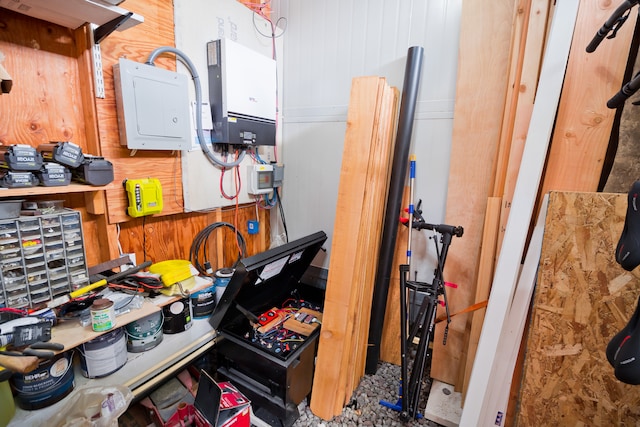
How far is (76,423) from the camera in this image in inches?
36.4

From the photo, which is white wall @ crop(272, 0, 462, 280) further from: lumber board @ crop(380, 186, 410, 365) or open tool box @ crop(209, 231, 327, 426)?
open tool box @ crop(209, 231, 327, 426)

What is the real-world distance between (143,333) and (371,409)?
129cm

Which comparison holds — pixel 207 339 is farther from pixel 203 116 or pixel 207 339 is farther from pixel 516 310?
pixel 516 310

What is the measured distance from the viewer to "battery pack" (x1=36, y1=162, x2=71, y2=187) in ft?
3.27

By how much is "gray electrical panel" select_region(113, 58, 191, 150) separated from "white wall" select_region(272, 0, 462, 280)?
0.91m

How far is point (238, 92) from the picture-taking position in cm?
167

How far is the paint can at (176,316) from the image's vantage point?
1381mm

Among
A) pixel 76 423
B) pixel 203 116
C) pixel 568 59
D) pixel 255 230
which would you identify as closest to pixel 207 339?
pixel 76 423

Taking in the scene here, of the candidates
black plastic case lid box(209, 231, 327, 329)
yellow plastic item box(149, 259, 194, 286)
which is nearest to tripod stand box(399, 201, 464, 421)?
black plastic case lid box(209, 231, 327, 329)

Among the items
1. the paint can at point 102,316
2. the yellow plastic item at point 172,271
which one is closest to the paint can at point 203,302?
the yellow plastic item at point 172,271

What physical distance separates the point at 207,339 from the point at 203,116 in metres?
1.26

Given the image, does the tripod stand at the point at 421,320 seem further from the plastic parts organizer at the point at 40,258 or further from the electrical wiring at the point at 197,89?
the plastic parts organizer at the point at 40,258

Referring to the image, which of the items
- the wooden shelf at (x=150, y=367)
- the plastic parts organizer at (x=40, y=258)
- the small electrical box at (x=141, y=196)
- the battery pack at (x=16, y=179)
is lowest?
the wooden shelf at (x=150, y=367)

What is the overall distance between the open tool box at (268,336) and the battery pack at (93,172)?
67 centimetres
